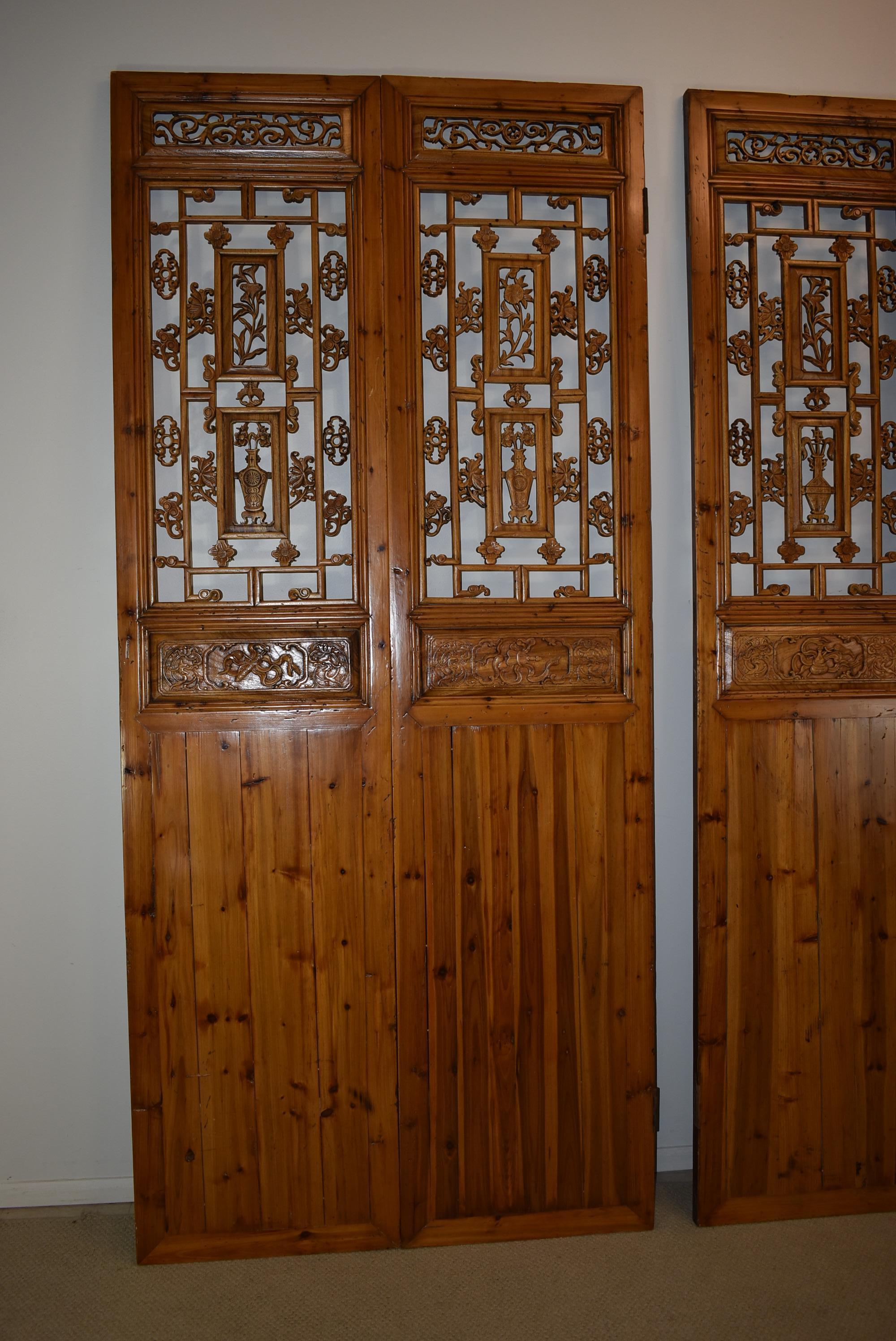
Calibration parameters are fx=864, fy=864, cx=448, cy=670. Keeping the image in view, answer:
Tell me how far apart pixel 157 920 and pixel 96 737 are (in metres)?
Result: 0.48

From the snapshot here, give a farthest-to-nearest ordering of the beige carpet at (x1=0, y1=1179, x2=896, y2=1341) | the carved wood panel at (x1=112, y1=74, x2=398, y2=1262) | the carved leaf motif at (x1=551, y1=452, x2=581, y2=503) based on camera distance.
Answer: the carved leaf motif at (x1=551, y1=452, x2=581, y2=503), the carved wood panel at (x1=112, y1=74, x2=398, y2=1262), the beige carpet at (x1=0, y1=1179, x2=896, y2=1341)

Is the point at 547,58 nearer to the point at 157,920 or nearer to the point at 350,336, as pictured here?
the point at 350,336

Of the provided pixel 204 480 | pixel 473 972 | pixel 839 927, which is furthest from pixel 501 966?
pixel 204 480

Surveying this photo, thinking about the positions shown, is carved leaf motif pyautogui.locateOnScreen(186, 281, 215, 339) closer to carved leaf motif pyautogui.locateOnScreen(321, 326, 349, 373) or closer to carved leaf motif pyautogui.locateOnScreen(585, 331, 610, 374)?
carved leaf motif pyautogui.locateOnScreen(321, 326, 349, 373)

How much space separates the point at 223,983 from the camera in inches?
76.0

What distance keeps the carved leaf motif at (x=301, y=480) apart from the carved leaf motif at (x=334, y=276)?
1.21ft

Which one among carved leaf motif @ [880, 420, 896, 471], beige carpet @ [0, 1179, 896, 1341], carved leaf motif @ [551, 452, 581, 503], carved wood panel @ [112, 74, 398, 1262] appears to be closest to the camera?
beige carpet @ [0, 1179, 896, 1341]

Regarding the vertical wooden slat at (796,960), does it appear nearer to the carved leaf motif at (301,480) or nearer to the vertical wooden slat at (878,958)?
the vertical wooden slat at (878,958)

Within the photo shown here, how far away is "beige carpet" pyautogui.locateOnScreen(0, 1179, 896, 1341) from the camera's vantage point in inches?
66.6

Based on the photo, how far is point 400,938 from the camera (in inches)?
76.6

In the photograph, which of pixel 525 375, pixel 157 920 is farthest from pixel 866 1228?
pixel 525 375

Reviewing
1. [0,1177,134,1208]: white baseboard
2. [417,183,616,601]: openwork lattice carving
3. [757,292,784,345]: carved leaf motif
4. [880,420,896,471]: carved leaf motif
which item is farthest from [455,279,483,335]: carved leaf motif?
[0,1177,134,1208]: white baseboard

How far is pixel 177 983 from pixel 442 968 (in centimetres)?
59

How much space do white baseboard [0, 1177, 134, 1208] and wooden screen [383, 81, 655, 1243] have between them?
2.39 ft
